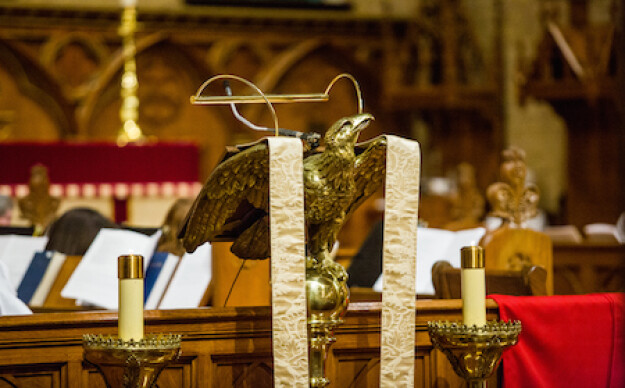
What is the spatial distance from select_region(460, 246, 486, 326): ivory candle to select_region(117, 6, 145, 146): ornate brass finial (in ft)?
22.0

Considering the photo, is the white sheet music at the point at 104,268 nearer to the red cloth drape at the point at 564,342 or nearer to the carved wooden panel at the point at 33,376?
the carved wooden panel at the point at 33,376

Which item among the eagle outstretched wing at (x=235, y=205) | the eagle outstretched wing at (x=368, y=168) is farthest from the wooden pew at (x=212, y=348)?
the eagle outstretched wing at (x=368, y=168)

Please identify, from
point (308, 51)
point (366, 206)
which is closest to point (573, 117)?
point (366, 206)

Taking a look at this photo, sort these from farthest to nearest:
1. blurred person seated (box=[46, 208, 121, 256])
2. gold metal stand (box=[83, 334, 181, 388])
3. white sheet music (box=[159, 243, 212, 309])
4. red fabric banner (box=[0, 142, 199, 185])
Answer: red fabric banner (box=[0, 142, 199, 185]) → blurred person seated (box=[46, 208, 121, 256]) → white sheet music (box=[159, 243, 212, 309]) → gold metal stand (box=[83, 334, 181, 388])

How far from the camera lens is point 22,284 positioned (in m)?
4.26

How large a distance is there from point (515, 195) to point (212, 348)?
5.04ft

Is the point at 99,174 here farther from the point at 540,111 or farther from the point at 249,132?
the point at 540,111

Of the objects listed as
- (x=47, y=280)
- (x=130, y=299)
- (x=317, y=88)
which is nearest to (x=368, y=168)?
(x=130, y=299)

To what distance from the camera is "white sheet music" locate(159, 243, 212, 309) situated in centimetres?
349

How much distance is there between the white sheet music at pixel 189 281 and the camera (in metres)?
3.49

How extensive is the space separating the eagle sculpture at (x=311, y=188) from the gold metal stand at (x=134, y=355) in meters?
0.34

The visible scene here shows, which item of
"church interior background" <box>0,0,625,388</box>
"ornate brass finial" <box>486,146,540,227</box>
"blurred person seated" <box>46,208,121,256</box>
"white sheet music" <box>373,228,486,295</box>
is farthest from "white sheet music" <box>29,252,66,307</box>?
"church interior background" <box>0,0,625,388</box>

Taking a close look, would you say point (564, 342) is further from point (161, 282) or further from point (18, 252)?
point (18, 252)

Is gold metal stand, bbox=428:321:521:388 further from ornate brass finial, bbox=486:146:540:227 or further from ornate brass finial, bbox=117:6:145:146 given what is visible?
ornate brass finial, bbox=117:6:145:146
